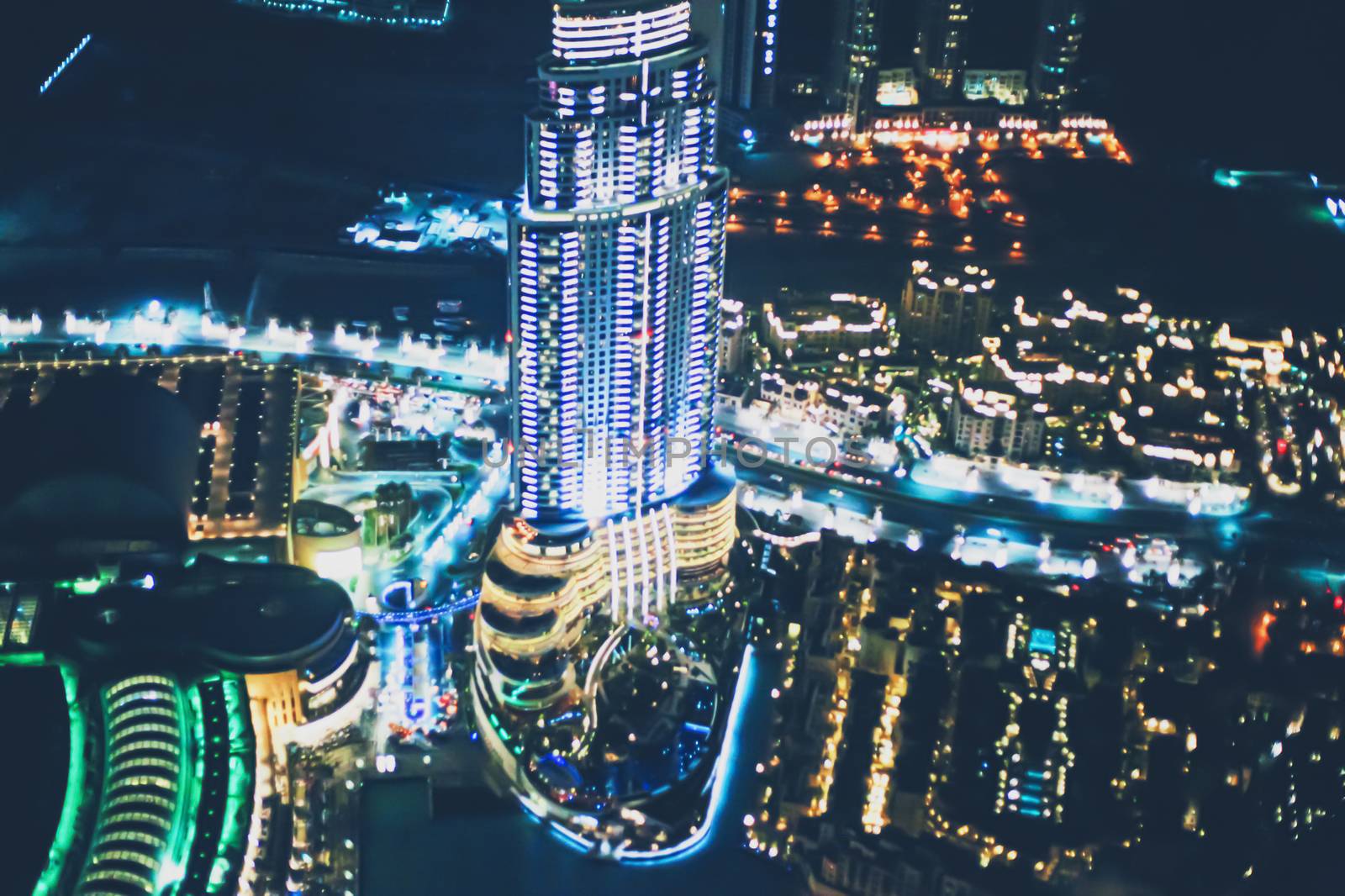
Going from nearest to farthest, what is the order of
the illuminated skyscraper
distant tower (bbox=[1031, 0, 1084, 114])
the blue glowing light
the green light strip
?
the green light strip → the illuminated skyscraper → the blue glowing light → distant tower (bbox=[1031, 0, 1084, 114])

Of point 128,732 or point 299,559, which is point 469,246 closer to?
point 299,559

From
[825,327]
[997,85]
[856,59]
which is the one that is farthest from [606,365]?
[997,85]

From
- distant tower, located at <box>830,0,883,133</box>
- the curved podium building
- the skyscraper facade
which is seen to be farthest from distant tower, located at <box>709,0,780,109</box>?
the curved podium building

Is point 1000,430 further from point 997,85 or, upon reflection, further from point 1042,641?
point 997,85

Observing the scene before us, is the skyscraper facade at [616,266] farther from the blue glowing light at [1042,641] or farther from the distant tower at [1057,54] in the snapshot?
the distant tower at [1057,54]

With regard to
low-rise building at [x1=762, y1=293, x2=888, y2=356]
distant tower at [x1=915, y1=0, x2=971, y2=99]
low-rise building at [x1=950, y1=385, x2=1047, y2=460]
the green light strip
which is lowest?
the green light strip

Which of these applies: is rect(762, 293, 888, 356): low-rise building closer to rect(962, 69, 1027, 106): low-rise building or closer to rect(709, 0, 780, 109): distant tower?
rect(709, 0, 780, 109): distant tower

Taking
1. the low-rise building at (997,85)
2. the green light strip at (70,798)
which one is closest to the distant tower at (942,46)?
the low-rise building at (997,85)
